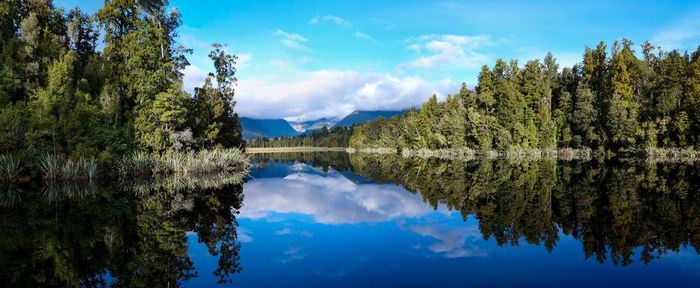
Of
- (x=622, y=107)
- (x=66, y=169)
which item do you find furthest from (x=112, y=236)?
(x=622, y=107)

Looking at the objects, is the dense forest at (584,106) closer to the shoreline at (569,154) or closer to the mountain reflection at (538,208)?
the shoreline at (569,154)

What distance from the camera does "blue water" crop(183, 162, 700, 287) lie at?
8789 mm

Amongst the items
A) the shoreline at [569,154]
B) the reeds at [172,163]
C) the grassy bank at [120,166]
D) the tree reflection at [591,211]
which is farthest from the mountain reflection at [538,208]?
the shoreline at [569,154]

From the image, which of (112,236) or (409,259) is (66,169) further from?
(409,259)

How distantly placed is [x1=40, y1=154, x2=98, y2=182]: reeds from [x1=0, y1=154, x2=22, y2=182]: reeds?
1.35 metres

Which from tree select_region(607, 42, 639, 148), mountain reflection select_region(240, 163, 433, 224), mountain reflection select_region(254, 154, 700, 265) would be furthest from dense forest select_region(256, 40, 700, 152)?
mountain reflection select_region(240, 163, 433, 224)

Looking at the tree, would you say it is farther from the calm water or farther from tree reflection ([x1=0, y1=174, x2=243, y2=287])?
tree reflection ([x1=0, y1=174, x2=243, y2=287])

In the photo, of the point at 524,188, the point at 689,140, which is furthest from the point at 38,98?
the point at 689,140

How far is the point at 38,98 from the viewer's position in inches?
1257

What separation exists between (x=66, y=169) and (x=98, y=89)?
11728 millimetres

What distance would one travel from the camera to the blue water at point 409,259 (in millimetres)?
8789

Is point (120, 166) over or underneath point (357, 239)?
over

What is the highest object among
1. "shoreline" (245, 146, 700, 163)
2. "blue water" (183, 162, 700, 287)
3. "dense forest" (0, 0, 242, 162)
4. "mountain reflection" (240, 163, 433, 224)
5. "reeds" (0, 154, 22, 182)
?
"dense forest" (0, 0, 242, 162)

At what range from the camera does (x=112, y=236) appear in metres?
12.9
